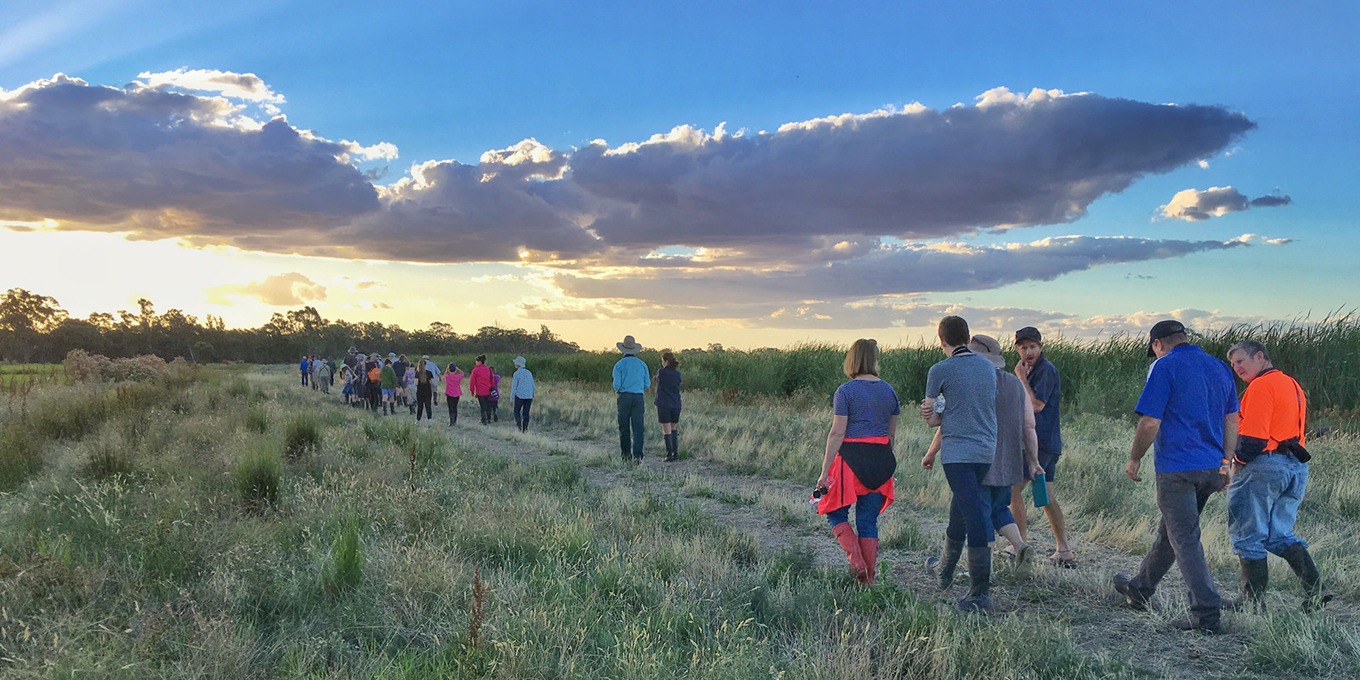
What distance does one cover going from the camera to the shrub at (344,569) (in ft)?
16.6

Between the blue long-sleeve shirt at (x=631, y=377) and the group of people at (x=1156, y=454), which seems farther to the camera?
the blue long-sleeve shirt at (x=631, y=377)

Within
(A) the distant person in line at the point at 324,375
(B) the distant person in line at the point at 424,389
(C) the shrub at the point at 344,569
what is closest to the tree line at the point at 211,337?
(A) the distant person in line at the point at 324,375

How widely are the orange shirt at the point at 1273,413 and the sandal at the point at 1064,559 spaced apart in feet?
5.86

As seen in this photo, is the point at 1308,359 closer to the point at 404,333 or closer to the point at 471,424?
the point at 471,424

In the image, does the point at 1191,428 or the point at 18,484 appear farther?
the point at 18,484

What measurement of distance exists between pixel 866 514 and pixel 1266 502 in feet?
8.43

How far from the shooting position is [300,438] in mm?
11672

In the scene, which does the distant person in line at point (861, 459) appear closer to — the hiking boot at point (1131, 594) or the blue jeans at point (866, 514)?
the blue jeans at point (866, 514)

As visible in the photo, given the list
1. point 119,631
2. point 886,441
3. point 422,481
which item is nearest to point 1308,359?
point 886,441

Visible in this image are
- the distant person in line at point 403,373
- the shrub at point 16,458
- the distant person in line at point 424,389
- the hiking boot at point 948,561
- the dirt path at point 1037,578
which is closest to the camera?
the dirt path at point 1037,578

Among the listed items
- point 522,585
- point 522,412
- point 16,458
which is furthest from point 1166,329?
point 522,412

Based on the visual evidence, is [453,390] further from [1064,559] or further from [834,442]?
[1064,559]

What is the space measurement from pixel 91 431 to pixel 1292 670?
17.9 metres

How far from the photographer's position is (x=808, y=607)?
4.93 m
